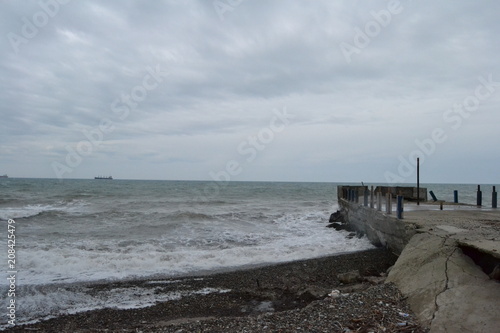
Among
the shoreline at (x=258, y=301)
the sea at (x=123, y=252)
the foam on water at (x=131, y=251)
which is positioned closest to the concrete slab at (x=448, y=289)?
the shoreline at (x=258, y=301)

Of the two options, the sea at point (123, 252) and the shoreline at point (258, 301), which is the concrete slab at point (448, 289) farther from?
the sea at point (123, 252)

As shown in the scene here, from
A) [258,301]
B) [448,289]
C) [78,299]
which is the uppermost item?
[448,289]

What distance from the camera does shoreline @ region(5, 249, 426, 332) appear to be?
5477mm

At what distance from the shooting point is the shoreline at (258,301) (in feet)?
18.0

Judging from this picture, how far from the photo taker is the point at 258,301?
297 inches

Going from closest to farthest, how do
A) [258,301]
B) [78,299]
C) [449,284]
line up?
[449,284]
[258,301]
[78,299]

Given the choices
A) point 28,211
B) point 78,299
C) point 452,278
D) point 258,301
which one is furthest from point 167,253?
point 28,211

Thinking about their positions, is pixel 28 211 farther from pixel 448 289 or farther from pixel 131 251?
pixel 448 289

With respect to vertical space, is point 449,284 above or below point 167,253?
above

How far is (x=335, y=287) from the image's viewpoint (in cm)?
815

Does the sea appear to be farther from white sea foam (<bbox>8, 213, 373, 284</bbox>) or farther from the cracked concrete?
the cracked concrete

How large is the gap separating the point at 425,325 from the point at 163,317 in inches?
178

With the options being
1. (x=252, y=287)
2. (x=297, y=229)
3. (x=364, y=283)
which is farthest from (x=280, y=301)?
(x=297, y=229)

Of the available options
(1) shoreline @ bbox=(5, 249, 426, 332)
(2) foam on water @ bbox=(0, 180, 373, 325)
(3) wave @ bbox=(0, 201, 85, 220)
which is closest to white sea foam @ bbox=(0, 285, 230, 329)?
(2) foam on water @ bbox=(0, 180, 373, 325)
